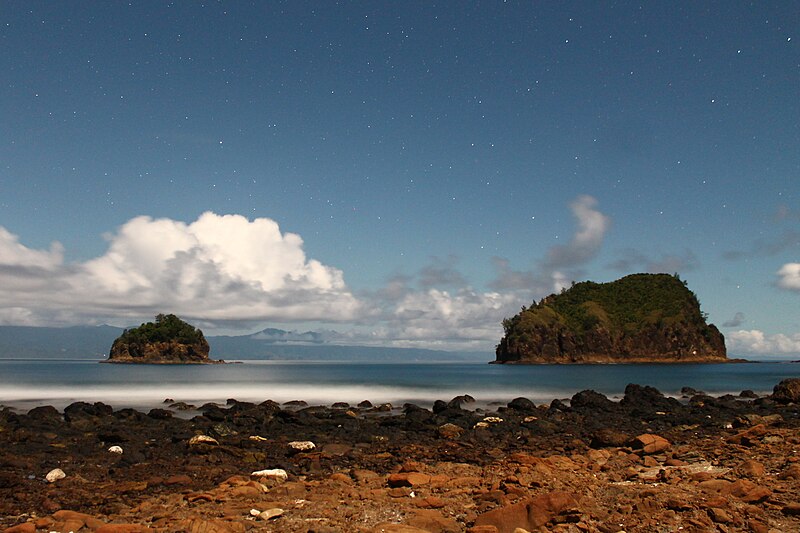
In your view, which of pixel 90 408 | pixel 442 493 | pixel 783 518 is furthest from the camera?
pixel 90 408

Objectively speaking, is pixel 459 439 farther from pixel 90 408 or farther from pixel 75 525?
pixel 90 408

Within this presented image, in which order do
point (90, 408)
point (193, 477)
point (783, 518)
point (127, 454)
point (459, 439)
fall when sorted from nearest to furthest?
Result: point (783, 518) < point (193, 477) < point (127, 454) < point (459, 439) < point (90, 408)

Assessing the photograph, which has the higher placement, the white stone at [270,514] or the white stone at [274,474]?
the white stone at [270,514]

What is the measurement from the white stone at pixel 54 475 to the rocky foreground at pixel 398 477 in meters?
0.13

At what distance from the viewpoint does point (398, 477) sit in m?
14.3

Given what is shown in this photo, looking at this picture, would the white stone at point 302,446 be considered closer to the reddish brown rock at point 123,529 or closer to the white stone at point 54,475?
the white stone at point 54,475

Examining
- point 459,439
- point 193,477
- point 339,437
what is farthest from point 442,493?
point 339,437

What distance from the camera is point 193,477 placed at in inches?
637

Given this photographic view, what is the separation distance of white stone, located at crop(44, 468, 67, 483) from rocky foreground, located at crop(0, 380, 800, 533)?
13cm

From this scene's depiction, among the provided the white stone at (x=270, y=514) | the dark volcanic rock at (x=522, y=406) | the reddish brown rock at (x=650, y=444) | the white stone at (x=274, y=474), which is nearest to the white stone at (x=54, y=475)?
the white stone at (x=274, y=474)

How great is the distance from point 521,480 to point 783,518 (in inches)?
222

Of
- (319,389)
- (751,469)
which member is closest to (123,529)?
(751,469)

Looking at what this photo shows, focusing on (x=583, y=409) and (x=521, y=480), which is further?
(x=583, y=409)

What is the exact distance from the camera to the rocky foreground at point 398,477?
10680 millimetres
